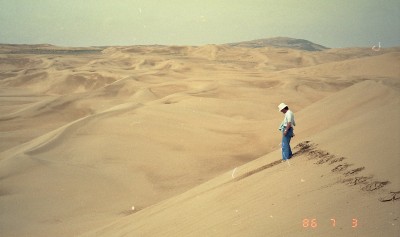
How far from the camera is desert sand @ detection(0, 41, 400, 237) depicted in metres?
3.68

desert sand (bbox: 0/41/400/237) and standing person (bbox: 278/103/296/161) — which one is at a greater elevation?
standing person (bbox: 278/103/296/161)

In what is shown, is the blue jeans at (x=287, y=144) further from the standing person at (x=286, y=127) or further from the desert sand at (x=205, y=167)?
the desert sand at (x=205, y=167)

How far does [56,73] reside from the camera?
33.8 meters

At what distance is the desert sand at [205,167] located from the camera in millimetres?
3682

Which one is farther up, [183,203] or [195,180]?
[183,203]

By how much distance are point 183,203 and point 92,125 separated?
797 cm

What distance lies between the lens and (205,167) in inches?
366

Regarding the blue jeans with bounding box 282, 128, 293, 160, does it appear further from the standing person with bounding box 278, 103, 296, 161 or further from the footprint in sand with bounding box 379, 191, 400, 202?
the footprint in sand with bounding box 379, 191, 400, 202

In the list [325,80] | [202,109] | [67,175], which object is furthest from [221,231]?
[325,80]

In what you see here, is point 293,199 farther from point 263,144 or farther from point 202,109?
point 202,109

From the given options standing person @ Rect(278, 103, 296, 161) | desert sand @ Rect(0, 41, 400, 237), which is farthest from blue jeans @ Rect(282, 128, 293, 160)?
desert sand @ Rect(0, 41, 400, 237)

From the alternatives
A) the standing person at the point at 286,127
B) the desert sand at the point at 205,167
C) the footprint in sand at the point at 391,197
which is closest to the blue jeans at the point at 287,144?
the standing person at the point at 286,127
